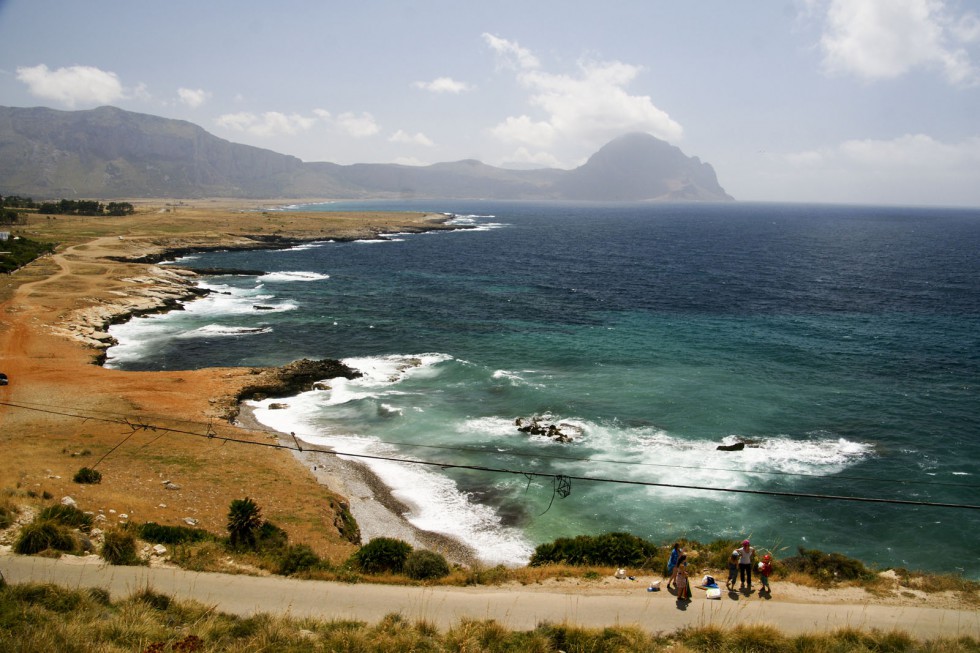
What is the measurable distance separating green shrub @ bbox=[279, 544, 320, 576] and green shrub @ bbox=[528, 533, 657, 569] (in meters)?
7.94

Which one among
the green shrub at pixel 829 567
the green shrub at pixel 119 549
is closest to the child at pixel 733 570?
the green shrub at pixel 829 567

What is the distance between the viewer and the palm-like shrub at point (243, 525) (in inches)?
768

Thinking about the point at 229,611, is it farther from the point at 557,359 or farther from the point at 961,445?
the point at 961,445

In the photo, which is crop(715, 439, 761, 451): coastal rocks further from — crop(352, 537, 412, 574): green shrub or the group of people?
crop(352, 537, 412, 574): green shrub

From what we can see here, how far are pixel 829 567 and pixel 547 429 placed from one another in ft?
55.9

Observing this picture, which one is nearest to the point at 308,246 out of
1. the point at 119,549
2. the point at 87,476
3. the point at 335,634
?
the point at 87,476

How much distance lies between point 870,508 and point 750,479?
5609mm

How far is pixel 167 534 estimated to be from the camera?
1898cm

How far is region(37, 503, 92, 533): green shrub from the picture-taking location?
18.1 metres

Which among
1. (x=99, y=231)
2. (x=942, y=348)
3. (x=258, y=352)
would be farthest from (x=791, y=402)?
(x=99, y=231)

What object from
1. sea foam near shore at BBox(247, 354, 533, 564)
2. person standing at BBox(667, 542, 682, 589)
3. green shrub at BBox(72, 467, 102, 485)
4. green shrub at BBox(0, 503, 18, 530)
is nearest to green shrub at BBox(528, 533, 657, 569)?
person standing at BBox(667, 542, 682, 589)

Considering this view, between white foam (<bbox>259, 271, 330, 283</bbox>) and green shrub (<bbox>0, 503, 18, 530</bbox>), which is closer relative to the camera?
green shrub (<bbox>0, 503, 18, 530</bbox>)

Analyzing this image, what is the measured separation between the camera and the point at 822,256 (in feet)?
361

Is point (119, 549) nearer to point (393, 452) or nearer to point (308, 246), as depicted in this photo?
point (393, 452)
